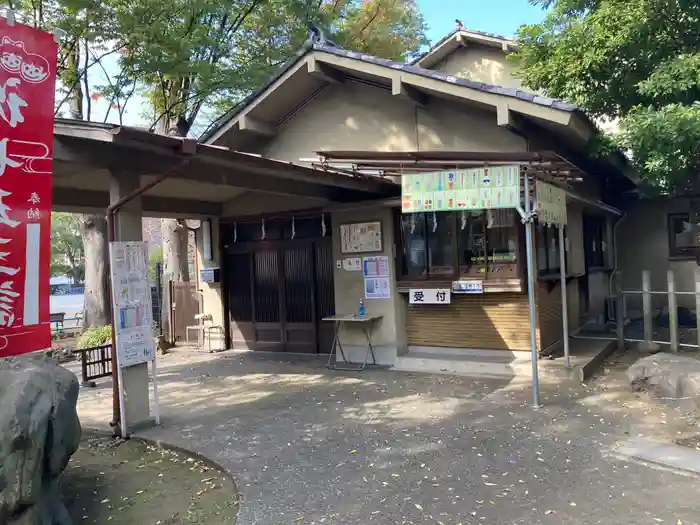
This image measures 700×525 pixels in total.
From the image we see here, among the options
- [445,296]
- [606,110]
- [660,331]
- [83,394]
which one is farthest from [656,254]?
[83,394]

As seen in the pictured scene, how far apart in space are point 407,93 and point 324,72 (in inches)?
64.0

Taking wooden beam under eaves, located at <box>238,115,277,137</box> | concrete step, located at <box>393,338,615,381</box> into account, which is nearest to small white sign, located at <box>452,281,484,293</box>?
concrete step, located at <box>393,338,615,381</box>

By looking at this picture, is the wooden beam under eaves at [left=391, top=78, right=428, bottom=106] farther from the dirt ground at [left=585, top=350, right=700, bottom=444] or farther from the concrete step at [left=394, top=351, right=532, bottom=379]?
the dirt ground at [left=585, top=350, right=700, bottom=444]

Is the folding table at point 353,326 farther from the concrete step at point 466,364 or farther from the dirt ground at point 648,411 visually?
the dirt ground at point 648,411

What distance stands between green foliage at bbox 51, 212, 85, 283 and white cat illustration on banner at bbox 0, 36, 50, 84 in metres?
38.0

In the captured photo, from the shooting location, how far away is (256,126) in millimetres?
10172

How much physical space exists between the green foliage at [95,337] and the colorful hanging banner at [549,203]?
1030cm

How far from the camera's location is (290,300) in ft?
35.0

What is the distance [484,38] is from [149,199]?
31.3 ft

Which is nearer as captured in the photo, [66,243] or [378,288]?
[378,288]

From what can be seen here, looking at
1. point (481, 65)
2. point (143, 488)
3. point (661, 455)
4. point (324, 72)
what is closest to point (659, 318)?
point (481, 65)

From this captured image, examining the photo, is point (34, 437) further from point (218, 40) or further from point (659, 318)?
point (659, 318)

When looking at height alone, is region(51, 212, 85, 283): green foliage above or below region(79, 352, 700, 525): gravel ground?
above

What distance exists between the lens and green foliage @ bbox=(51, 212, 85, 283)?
4144 centimetres
